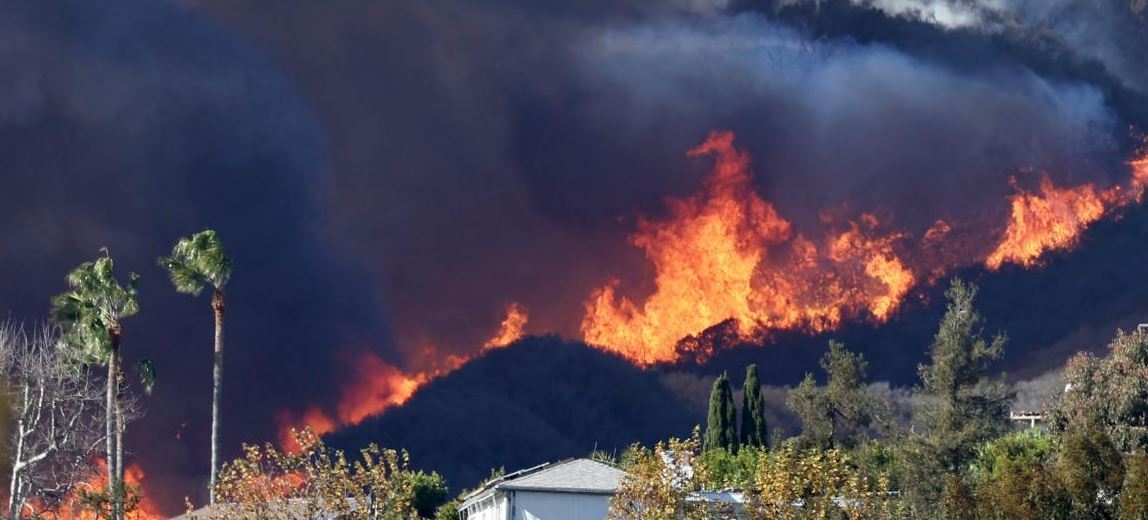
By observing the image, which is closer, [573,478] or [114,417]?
[573,478]

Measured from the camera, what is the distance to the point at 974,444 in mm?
100250

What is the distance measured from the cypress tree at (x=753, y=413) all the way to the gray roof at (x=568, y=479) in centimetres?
3289

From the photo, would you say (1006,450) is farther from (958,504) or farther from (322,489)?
(322,489)

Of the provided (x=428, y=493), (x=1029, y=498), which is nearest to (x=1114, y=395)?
(x=1029, y=498)

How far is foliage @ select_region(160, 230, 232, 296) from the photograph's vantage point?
99.4 meters

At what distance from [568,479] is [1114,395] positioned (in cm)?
2893

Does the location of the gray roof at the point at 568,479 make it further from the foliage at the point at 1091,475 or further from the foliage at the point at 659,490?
the foliage at the point at 659,490

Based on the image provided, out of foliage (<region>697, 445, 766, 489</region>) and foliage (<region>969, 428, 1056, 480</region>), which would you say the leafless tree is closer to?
foliage (<region>697, 445, 766, 489</region>)

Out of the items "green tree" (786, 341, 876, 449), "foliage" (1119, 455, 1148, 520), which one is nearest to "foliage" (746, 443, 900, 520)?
"foliage" (1119, 455, 1148, 520)

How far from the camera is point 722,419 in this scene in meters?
124

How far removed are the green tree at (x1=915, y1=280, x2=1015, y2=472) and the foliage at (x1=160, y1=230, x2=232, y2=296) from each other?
4201 cm

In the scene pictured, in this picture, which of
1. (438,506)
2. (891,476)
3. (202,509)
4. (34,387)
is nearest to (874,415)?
(891,476)

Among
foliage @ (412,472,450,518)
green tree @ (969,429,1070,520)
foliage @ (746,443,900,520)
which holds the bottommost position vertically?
foliage @ (746,443,900,520)

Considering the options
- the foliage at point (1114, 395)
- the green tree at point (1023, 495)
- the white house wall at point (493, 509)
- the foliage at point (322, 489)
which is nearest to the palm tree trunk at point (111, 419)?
the white house wall at point (493, 509)
